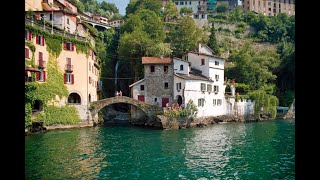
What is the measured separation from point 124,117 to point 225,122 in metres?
17.0

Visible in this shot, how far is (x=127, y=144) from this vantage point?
2639 cm

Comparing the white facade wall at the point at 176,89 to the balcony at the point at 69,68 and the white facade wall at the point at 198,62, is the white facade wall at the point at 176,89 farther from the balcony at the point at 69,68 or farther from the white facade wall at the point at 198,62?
the balcony at the point at 69,68

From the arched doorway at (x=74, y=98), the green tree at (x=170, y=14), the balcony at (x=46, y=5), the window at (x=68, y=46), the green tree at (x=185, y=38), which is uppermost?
the green tree at (x=170, y=14)

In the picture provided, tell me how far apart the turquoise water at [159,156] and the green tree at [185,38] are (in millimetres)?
36274

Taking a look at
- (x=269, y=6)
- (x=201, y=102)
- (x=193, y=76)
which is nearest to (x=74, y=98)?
(x=193, y=76)

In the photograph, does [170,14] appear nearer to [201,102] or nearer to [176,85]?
[176,85]

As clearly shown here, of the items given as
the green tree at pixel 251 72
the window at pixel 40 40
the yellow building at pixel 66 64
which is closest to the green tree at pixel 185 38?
the green tree at pixel 251 72

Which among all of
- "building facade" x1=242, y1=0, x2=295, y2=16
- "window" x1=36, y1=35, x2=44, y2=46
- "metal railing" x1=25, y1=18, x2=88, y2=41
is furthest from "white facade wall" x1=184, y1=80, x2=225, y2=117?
"building facade" x1=242, y1=0, x2=295, y2=16

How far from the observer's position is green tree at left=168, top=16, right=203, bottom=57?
65.2 m

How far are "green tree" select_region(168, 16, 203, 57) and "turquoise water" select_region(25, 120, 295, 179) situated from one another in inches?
1428

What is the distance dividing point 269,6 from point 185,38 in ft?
216

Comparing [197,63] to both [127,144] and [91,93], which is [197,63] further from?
[127,144]

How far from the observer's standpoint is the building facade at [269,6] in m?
111
